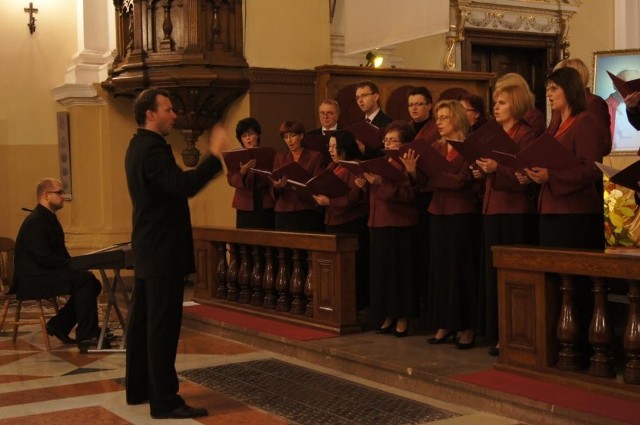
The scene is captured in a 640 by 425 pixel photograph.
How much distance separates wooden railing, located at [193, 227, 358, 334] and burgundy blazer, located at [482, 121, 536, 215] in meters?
1.32

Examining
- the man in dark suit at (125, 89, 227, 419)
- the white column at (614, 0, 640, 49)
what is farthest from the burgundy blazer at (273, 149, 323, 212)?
the white column at (614, 0, 640, 49)

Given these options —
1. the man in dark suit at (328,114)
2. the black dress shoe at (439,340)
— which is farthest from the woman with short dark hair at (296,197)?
the black dress shoe at (439,340)

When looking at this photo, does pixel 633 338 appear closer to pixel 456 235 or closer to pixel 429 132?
pixel 456 235

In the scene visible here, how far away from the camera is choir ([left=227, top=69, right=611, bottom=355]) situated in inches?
198

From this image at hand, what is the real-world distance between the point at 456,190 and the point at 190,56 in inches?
150

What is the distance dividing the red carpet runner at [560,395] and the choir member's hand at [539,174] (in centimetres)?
104

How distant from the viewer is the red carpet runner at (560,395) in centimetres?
418

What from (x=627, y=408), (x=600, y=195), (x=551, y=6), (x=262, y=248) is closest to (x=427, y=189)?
(x=600, y=195)

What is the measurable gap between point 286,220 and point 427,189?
59.6 inches

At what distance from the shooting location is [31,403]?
520 centimetres

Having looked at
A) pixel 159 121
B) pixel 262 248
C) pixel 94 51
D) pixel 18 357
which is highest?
pixel 94 51

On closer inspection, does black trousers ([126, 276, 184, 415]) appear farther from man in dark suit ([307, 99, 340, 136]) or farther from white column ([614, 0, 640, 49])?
white column ([614, 0, 640, 49])

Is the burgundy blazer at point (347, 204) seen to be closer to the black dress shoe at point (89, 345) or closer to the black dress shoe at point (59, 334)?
the black dress shoe at point (89, 345)

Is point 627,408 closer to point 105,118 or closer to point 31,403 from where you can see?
point 31,403
